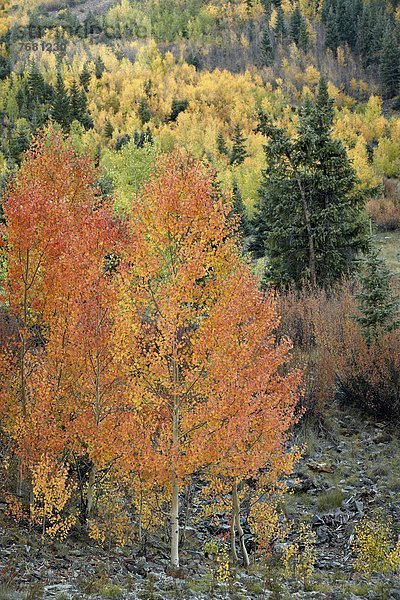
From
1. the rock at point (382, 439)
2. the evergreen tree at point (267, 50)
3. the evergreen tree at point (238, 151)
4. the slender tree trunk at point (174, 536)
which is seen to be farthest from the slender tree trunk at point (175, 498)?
the evergreen tree at point (267, 50)

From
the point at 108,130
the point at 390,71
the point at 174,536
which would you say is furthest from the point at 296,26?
the point at 174,536

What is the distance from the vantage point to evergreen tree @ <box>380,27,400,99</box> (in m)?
108

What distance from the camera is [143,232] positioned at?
10.3 m

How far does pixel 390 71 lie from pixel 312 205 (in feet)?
323

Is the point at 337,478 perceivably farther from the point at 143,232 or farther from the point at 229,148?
the point at 229,148

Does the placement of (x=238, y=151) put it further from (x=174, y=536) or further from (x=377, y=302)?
(x=174, y=536)

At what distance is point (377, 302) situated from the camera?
644 inches

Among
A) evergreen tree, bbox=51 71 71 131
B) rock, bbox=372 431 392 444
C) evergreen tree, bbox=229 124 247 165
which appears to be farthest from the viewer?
evergreen tree, bbox=51 71 71 131

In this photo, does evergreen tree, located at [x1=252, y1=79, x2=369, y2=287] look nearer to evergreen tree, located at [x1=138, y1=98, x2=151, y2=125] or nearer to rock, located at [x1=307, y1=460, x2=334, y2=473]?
rock, located at [x1=307, y1=460, x2=334, y2=473]

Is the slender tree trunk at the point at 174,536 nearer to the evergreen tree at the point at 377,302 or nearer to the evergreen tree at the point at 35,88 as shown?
the evergreen tree at the point at 377,302

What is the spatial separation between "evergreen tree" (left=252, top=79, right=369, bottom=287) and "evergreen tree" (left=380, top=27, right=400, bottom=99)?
95.2m

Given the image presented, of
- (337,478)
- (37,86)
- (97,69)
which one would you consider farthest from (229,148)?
(337,478)

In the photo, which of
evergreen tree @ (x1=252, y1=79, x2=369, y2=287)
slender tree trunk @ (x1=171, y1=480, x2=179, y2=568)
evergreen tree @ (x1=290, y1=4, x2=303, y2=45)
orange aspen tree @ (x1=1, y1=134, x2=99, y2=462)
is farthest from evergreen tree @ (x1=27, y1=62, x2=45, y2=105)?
slender tree trunk @ (x1=171, y1=480, x2=179, y2=568)

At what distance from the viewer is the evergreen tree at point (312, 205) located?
23.9 meters
